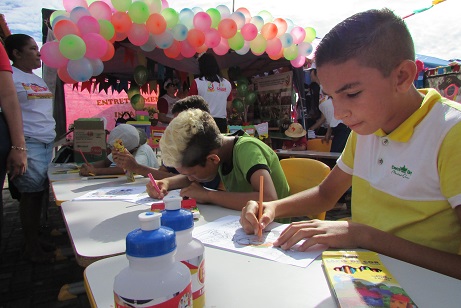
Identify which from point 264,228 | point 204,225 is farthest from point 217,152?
point 264,228

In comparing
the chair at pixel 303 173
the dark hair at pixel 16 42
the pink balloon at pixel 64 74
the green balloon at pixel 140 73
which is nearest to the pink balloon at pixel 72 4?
the pink balloon at pixel 64 74

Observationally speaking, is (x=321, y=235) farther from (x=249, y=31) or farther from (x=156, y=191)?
(x=249, y=31)

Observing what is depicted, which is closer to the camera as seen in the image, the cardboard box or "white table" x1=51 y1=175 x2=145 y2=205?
"white table" x1=51 y1=175 x2=145 y2=205

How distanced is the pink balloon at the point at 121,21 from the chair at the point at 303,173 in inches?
124

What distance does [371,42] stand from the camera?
0.87 meters

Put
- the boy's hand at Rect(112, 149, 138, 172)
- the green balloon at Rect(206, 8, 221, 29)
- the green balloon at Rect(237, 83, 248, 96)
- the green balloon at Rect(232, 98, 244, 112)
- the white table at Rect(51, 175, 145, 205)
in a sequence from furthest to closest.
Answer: the green balloon at Rect(237, 83, 248, 96) < the green balloon at Rect(232, 98, 244, 112) < the green balloon at Rect(206, 8, 221, 29) < the boy's hand at Rect(112, 149, 138, 172) < the white table at Rect(51, 175, 145, 205)

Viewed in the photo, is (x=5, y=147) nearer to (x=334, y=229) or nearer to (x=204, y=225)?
(x=204, y=225)

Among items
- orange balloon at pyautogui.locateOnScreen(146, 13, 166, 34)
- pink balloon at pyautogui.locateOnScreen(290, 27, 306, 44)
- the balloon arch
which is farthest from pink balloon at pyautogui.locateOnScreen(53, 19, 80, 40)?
pink balloon at pyautogui.locateOnScreen(290, 27, 306, 44)

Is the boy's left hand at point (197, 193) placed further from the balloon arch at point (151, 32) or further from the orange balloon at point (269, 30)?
the orange balloon at point (269, 30)

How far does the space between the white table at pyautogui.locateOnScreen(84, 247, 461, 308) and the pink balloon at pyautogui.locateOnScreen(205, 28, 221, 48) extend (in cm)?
419

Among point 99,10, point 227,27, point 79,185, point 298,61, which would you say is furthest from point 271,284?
point 298,61

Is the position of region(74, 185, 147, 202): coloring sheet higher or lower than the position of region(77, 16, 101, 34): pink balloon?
lower

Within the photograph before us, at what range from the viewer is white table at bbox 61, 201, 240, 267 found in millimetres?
886

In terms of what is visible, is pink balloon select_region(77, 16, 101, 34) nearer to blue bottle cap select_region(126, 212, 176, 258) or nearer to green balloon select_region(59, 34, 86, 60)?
green balloon select_region(59, 34, 86, 60)
